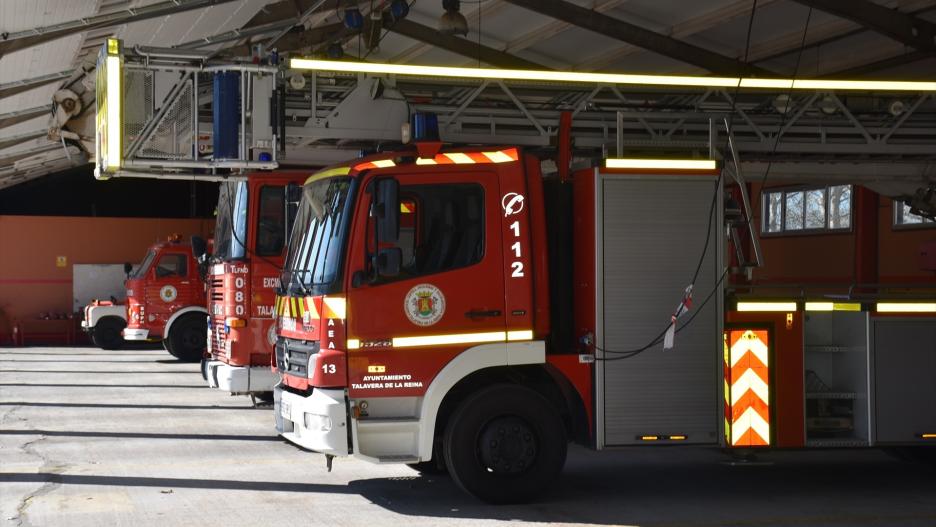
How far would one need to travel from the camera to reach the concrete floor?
26.8 ft

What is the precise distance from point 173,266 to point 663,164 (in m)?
15.7

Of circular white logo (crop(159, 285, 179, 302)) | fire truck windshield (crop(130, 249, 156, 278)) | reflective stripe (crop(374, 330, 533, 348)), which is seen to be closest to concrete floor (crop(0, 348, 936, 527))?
reflective stripe (crop(374, 330, 533, 348))

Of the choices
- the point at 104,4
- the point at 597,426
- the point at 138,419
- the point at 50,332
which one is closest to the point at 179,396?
the point at 138,419

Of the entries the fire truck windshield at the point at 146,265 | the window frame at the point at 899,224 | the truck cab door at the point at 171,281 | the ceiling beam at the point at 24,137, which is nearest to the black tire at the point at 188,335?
the truck cab door at the point at 171,281

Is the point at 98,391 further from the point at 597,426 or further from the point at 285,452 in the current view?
the point at 597,426

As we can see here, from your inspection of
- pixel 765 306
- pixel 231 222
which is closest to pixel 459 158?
pixel 765 306

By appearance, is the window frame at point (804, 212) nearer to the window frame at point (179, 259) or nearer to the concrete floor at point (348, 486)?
the concrete floor at point (348, 486)

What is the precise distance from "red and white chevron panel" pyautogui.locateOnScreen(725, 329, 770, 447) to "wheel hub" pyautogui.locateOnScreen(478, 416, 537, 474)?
1.64m

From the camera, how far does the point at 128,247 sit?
107 feet

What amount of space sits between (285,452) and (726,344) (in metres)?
4.70

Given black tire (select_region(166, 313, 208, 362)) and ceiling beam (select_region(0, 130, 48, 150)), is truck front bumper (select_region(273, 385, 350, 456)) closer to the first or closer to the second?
black tire (select_region(166, 313, 208, 362))

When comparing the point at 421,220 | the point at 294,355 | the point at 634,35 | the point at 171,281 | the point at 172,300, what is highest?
the point at 634,35

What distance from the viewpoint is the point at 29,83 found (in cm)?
1723

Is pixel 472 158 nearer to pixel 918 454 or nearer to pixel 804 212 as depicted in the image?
pixel 918 454
